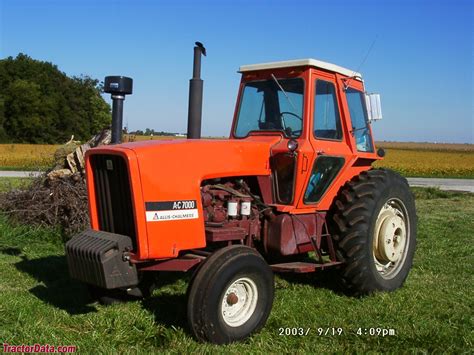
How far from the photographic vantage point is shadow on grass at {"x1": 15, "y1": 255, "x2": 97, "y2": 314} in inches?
199

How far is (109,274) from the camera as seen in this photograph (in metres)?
4.12

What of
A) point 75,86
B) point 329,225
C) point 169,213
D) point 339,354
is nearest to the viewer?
point 339,354

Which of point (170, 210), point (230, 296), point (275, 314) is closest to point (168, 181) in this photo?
point (170, 210)

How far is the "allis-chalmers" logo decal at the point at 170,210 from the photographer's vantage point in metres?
4.23

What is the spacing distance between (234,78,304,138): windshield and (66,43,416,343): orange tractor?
0.01m

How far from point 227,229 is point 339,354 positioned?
54.8 inches

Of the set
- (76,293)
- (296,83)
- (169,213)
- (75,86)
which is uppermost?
(75,86)

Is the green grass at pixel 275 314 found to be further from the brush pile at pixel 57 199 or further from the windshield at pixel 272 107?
the windshield at pixel 272 107

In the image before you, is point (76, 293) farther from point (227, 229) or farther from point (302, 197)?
point (302, 197)

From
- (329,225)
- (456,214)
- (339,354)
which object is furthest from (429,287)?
(456,214)

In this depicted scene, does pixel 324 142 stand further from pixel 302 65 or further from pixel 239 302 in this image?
pixel 239 302

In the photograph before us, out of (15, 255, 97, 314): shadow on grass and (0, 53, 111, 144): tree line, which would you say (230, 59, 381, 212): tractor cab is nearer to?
(15, 255, 97, 314): shadow on grass

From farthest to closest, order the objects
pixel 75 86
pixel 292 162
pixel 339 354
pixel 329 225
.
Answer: pixel 75 86 < pixel 329 225 < pixel 292 162 < pixel 339 354

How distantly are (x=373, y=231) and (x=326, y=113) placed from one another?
4.13ft
